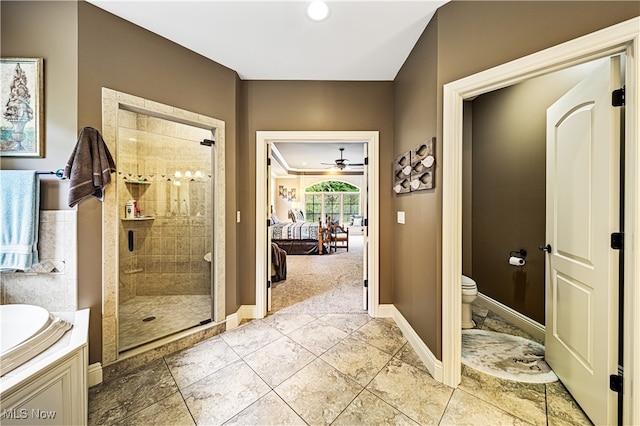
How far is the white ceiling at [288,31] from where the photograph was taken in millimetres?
1595

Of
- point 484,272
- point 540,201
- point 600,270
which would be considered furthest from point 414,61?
point 484,272

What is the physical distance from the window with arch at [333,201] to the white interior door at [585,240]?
26.7 ft

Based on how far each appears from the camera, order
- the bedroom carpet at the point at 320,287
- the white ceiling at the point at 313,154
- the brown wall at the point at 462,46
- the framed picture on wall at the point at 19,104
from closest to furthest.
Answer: the brown wall at the point at 462,46 → the framed picture on wall at the point at 19,104 → the bedroom carpet at the point at 320,287 → the white ceiling at the point at 313,154

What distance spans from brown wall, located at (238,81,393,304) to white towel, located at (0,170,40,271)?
143 cm

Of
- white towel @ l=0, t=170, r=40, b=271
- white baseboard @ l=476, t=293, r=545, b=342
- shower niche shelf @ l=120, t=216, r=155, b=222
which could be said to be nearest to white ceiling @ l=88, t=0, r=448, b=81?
white towel @ l=0, t=170, r=40, b=271

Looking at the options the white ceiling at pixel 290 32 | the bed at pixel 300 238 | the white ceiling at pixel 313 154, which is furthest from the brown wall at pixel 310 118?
the bed at pixel 300 238

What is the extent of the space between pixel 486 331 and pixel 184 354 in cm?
281

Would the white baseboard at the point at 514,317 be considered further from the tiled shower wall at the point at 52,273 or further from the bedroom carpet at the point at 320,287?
the tiled shower wall at the point at 52,273

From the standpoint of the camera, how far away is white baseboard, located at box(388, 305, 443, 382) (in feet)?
5.31

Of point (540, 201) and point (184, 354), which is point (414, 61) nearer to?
point (540, 201)

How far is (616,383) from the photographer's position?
118cm

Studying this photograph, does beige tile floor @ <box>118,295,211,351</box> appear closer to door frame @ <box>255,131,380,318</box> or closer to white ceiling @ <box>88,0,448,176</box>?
door frame @ <box>255,131,380,318</box>

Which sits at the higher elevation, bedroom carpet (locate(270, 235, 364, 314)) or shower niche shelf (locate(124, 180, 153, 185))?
shower niche shelf (locate(124, 180, 153, 185))

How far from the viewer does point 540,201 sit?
7.14 feet
